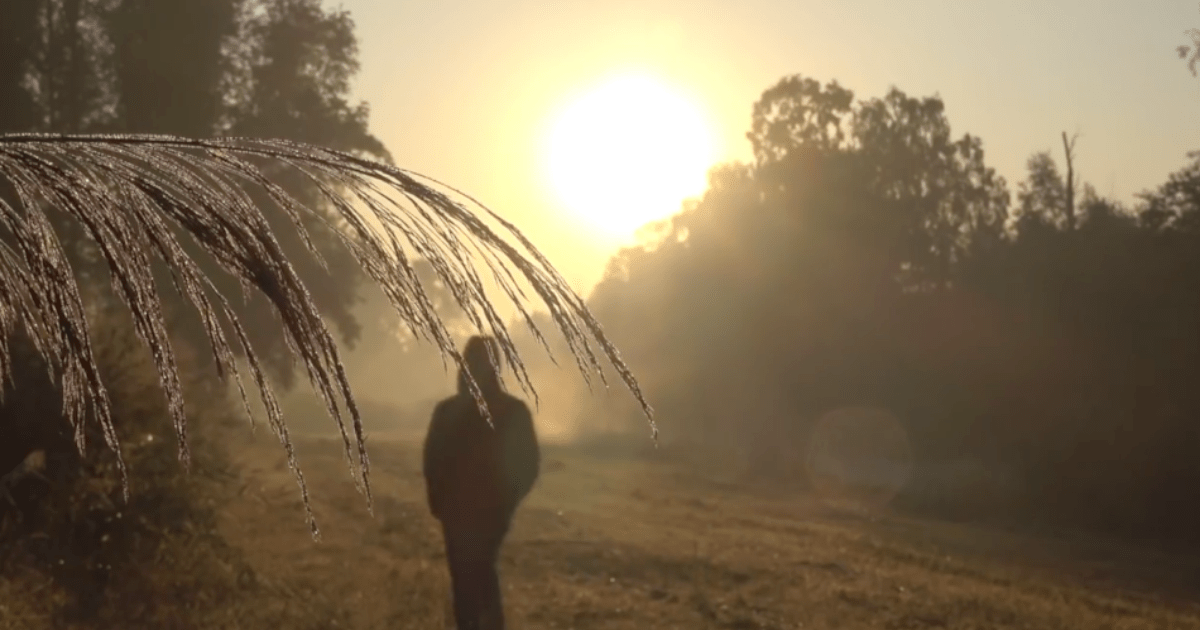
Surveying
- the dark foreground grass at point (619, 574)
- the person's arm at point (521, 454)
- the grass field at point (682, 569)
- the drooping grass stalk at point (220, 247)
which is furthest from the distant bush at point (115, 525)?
the drooping grass stalk at point (220, 247)

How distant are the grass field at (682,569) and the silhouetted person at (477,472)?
6.31 ft

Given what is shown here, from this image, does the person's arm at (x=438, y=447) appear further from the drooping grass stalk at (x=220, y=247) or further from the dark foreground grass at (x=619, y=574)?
the drooping grass stalk at (x=220, y=247)

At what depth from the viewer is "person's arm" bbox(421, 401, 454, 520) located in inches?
278

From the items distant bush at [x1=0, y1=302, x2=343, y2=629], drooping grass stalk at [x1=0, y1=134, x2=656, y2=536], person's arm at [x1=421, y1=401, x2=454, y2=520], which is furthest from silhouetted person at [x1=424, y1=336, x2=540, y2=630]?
drooping grass stalk at [x1=0, y1=134, x2=656, y2=536]

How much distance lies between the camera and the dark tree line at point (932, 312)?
2847 cm

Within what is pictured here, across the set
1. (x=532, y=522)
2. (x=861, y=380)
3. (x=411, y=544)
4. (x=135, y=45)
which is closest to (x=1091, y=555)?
(x=532, y=522)

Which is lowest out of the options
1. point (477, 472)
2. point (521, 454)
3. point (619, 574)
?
point (619, 574)

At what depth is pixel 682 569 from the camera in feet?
45.9

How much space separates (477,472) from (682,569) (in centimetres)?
745

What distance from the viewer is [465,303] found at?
6.13ft

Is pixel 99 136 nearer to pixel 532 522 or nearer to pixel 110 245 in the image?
pixel 110 245

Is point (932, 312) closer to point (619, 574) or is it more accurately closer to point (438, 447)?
point (619, 574)

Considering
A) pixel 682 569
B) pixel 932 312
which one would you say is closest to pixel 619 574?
pixel 682 569

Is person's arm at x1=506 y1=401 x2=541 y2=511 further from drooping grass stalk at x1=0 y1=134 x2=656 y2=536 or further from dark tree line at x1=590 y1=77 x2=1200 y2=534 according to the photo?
dark tree line at x1=590 y1=77 x2=1200 y2=534
